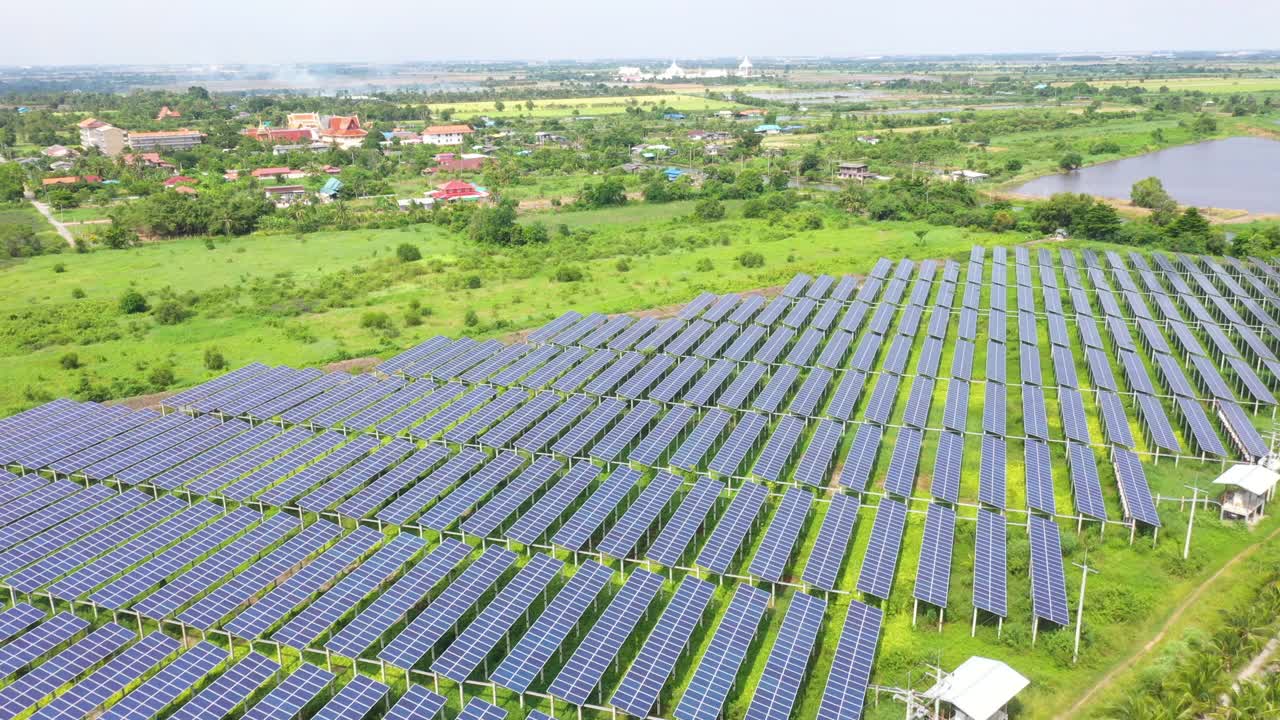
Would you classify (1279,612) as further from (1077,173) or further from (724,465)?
(1077,173)

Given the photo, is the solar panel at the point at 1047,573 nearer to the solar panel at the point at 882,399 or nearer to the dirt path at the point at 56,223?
the solar panel at the point at 882,399

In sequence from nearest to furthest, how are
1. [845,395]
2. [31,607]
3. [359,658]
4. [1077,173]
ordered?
[359,658] → [31,607] → [845,395] → [1077,173]

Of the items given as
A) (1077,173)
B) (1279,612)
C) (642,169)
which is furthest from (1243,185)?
(1279,612)

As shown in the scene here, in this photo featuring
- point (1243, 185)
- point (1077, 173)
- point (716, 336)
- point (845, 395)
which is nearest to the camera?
point (845, 395)

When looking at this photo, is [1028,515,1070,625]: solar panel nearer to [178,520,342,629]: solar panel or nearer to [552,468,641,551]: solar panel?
[552,468,641,551]: solar panel

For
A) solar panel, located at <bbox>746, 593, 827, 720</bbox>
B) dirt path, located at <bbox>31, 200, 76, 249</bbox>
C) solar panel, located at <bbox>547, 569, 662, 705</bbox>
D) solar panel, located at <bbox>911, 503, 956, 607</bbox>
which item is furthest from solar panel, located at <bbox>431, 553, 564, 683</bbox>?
dirt path, located at <bbox>31, 200, 76, 249</bbox>

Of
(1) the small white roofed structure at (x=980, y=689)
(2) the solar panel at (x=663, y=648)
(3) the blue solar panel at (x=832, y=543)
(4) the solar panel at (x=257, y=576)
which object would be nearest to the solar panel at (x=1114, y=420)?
(3) the blue solar panel at (x=832, y=543)

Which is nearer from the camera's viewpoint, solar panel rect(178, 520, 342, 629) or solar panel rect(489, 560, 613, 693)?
solar panel rect(489, 560, 613, 693)
